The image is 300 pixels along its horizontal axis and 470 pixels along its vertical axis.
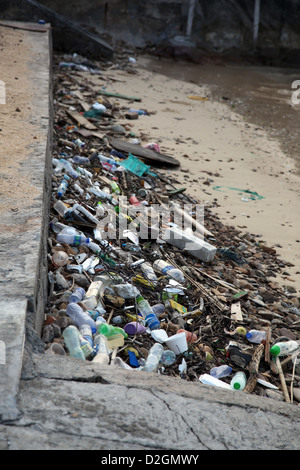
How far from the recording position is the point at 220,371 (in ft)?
10.6

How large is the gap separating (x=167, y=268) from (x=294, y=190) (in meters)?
3.41

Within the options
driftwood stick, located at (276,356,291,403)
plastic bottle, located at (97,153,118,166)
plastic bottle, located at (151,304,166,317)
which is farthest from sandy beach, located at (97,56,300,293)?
plastic bottle, located at (151,304,166,317)

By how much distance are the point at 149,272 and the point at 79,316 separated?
3.56 feet

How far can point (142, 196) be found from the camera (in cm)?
576

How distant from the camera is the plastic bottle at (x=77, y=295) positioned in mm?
3293

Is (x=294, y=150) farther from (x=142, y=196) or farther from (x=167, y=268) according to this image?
(x=167, y=268)

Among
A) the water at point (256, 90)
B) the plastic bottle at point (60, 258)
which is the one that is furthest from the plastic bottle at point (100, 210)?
the water at point (256, 90)

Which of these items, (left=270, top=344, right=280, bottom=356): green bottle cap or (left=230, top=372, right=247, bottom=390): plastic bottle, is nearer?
(left=230, top=372, right=247, bottom=390): plastic bottle

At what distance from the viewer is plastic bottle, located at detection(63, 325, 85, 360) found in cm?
272

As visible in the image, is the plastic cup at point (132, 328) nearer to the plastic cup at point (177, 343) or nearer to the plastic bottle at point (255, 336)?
the plastic cup at point (177, 343)

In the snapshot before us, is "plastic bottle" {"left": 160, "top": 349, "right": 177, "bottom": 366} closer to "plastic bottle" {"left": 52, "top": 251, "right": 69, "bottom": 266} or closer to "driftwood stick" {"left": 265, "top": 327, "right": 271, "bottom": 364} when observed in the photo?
"driftwood stick" {"left": 265, "top": 327, "right": 271, "bottom": 364}

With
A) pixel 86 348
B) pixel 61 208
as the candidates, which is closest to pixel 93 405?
pixel 86 348

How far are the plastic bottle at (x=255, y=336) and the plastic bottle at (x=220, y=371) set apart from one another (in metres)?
0.48

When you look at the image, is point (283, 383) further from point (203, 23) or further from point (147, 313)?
point (203, 23)
